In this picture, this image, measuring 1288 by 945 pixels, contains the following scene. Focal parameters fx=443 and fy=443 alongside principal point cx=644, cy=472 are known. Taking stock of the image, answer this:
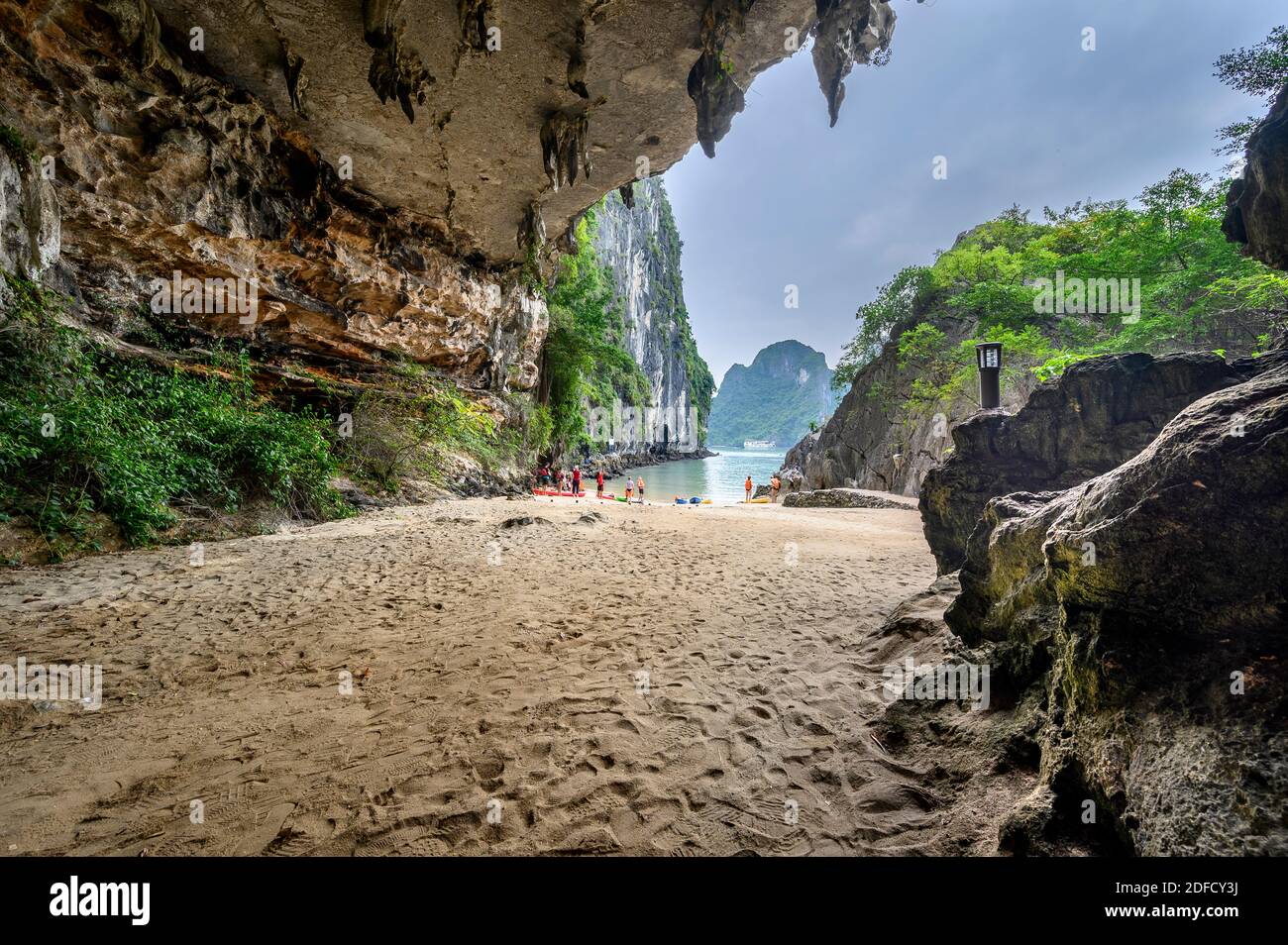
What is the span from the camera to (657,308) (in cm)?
6850

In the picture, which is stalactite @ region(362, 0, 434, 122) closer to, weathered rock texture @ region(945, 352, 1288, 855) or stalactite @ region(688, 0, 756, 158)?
stalactite @ region(688, 0, 756, 158)

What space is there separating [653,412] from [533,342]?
47989 millimetres

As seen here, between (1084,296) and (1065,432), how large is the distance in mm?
14964

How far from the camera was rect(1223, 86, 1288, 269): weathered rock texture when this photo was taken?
220 centimetres

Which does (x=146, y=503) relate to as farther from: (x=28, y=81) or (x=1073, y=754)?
(x=1073, y=754)

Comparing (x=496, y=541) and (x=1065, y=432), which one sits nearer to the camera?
(x=1065, y=432)

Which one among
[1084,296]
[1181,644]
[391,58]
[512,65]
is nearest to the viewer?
[1181,644]

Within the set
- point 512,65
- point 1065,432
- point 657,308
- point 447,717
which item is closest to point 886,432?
point 1065,432

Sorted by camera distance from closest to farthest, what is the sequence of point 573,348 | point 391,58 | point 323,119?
point 391,58
point 323,119
point 573,348

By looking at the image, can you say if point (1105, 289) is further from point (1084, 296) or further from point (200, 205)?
point (200, 205)

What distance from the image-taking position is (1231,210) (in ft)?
8.64

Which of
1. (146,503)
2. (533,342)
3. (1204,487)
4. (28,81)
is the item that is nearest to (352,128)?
(28,81)
